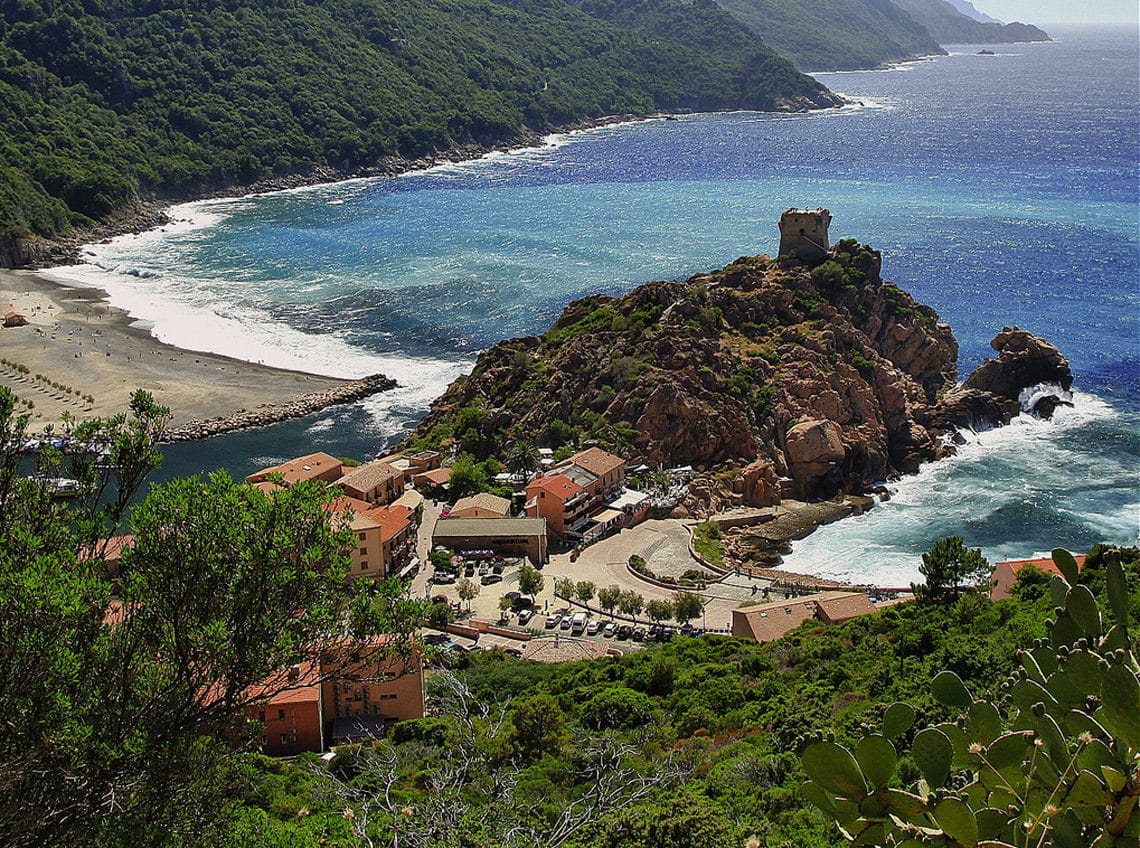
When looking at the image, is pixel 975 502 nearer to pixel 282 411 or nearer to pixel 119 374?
pixel 282 411

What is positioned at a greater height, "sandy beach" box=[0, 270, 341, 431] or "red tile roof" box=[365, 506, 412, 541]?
"sandy beach" box=[0, 270, 341, 431]

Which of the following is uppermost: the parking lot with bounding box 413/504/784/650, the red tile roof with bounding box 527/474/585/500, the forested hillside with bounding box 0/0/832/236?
the forested hillside with bounding box 0/0/832/236

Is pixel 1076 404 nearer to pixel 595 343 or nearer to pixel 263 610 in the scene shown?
pixel 595 343

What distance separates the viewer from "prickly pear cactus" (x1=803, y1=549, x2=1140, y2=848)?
490 centimetres

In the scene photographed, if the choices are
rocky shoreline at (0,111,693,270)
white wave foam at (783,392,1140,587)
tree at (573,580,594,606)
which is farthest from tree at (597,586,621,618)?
rocky shoreline at (0,111,693,270)

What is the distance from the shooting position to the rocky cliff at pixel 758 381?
50312 millimetres

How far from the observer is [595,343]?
56.5 m

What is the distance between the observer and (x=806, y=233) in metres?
61.5

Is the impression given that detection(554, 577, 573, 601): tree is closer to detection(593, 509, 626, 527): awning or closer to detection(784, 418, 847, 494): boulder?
detection(593, 509, 626, 527): awning

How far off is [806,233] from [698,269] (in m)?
25.3

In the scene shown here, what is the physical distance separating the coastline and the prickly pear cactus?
54.1 metres

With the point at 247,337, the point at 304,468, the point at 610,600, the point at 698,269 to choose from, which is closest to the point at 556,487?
the point at 610,600

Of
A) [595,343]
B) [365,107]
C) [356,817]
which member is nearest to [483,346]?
[595,343]

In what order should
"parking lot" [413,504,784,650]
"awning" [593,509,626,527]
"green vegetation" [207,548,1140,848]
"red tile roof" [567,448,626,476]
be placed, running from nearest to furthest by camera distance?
"green vegetation" [207,548,1140,848] → "parking lot" [413,504,784,650] → "awning" [593,509,626,527] → "red tile roof" [567,448,626,476]
